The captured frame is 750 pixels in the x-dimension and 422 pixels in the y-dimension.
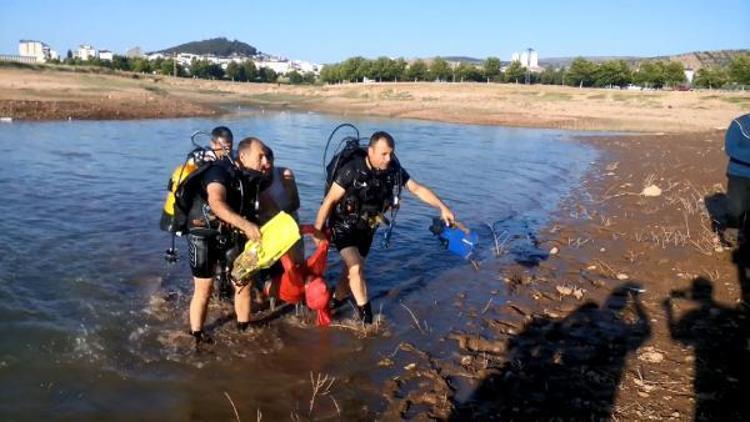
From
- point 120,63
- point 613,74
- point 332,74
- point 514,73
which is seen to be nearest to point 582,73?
point 613,74

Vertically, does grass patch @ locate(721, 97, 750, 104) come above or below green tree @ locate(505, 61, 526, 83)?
below

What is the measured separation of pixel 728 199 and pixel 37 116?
27.3m

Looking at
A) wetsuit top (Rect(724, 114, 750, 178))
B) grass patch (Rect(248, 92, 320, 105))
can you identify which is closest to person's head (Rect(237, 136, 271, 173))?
wetsuit top (Rect(724, 114, 750, 178))

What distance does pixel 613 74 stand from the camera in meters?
82.4

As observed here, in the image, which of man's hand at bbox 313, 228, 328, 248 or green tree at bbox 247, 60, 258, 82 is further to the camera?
green tree at bbox 247, 60, 258, 82

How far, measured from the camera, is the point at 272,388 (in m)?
4.52

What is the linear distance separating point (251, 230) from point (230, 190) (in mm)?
446

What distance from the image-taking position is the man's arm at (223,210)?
4.54 m

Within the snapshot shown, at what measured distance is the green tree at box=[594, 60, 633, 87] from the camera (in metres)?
82.4

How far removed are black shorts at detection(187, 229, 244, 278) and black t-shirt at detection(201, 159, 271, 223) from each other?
0.26 m

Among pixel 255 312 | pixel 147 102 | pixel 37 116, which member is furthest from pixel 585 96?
pixel 255 312

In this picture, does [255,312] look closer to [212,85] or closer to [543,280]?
[543,280]

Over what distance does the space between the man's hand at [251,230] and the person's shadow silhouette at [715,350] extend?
3317 millimetres

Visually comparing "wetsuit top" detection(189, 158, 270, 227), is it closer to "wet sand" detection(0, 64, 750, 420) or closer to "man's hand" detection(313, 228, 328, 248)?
"man's hand" detection(313, 228, 328, 248)
